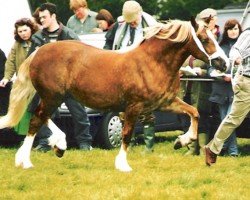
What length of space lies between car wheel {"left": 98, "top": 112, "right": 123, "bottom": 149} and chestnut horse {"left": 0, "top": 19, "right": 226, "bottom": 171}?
3.01m

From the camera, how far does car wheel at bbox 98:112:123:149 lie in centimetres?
1552

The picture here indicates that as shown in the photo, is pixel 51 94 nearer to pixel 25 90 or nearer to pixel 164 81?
pixel 25 90

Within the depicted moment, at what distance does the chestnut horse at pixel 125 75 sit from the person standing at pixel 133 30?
1558mm

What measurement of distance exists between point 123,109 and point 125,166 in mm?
777

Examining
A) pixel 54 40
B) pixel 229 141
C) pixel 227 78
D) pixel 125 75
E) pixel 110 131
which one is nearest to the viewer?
pixel 125 75

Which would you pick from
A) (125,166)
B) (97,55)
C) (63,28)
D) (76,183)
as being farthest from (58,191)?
(63,28)

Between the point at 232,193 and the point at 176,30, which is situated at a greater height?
the point at 176,30

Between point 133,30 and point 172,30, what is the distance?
227cm

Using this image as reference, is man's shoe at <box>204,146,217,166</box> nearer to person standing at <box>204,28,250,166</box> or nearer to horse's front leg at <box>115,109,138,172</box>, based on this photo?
person standing at <box>204,28,250,166</box>

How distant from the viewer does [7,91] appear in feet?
50.4

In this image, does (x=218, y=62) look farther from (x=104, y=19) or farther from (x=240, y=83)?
(x=104, y=19)

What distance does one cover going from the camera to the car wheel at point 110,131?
50.9ft

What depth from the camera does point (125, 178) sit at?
1120 cm

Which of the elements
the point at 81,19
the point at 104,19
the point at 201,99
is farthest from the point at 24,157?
the point at 81,19
